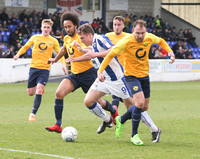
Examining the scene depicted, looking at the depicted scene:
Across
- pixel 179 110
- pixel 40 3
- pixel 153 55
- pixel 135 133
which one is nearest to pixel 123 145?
pixel 135 133

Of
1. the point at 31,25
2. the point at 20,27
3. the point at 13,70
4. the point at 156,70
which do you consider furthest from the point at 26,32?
the point at 156,70

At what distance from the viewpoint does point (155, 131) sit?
670 cm

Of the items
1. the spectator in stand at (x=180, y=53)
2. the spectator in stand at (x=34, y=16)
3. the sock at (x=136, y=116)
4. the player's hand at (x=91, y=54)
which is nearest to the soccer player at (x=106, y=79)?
the player's hand at (x=91, y=54)

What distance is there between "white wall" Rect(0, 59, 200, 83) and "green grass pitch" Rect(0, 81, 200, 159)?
7.05 metres

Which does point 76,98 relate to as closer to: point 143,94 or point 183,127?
point 183,127

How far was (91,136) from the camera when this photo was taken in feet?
23.5

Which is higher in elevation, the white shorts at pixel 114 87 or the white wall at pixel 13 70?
the white shorts at pixel 114 87

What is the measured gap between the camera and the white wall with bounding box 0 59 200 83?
19.5m

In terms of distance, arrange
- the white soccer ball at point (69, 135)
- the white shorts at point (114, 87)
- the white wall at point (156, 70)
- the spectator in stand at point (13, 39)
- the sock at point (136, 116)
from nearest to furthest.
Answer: the sock at point (136, 116) → the white soccer ball at point (69, 135) → the white shorts at point (114, 87) → the white wall at point (156, 70) → the spectator in stand at point (13, 39)

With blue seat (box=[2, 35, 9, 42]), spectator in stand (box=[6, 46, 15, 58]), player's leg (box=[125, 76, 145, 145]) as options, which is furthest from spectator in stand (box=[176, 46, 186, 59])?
player's leg (box=[125, 76, 145, 145])

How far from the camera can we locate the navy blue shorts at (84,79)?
7.55 m

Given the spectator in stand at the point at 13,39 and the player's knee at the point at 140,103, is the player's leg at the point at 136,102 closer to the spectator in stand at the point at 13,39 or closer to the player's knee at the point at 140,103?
the player's knee at the point at 140,103

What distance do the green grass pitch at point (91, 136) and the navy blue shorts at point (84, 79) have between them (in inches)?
32.8

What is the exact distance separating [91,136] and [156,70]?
52.4 feet
